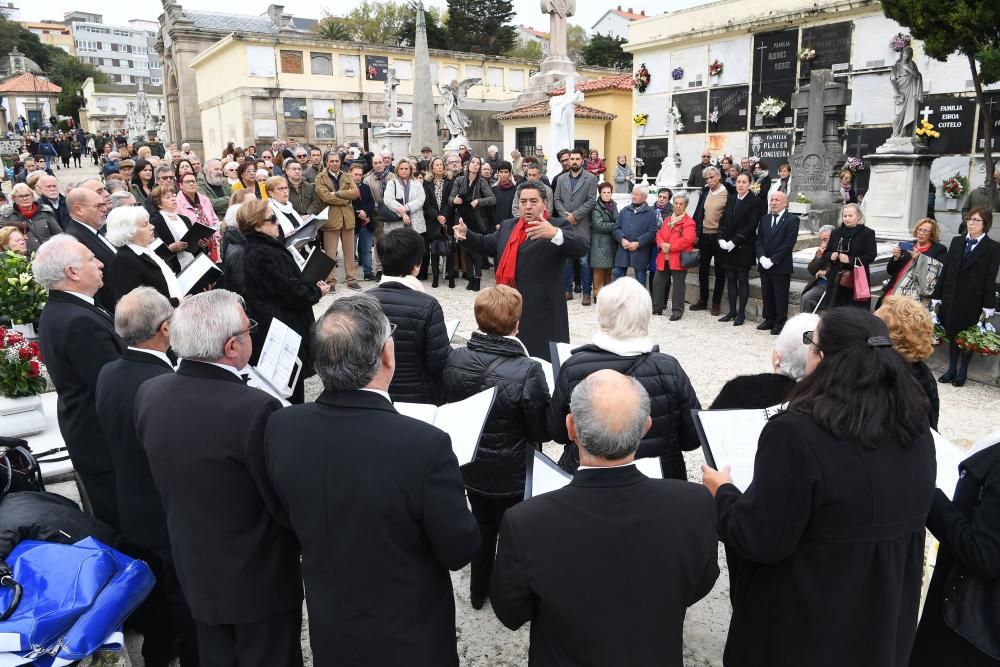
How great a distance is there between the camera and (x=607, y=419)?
1.79m

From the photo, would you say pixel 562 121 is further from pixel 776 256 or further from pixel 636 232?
pixel 776 256

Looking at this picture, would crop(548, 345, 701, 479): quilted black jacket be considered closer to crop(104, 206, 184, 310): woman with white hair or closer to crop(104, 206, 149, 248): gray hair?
crop(104, 206, 184, 310): woman with white hair

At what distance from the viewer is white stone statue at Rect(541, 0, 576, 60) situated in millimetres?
23359

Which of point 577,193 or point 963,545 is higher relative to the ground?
point 577,193

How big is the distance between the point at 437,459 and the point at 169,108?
50389 mm

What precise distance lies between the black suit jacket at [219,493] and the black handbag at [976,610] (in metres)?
2.13

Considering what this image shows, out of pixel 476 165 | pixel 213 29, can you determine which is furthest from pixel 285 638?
pixel 213 29

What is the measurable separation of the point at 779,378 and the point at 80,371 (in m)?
3.05

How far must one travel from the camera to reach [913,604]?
7.04 ft

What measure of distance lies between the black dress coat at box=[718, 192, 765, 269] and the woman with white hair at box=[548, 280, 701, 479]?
5.89 m

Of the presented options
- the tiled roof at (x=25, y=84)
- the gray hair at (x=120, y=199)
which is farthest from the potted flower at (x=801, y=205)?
the tiled roof at (x=25, y=84)

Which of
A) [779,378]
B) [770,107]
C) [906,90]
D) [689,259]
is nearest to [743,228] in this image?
[689,259]

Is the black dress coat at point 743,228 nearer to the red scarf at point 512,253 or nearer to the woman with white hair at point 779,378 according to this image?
the red scarf at point 512,253

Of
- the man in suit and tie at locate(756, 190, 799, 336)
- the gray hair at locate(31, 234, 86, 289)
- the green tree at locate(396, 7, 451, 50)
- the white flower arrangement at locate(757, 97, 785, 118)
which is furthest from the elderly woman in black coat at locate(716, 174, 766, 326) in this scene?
the green tree at locate(396, 7, 451, 50)
